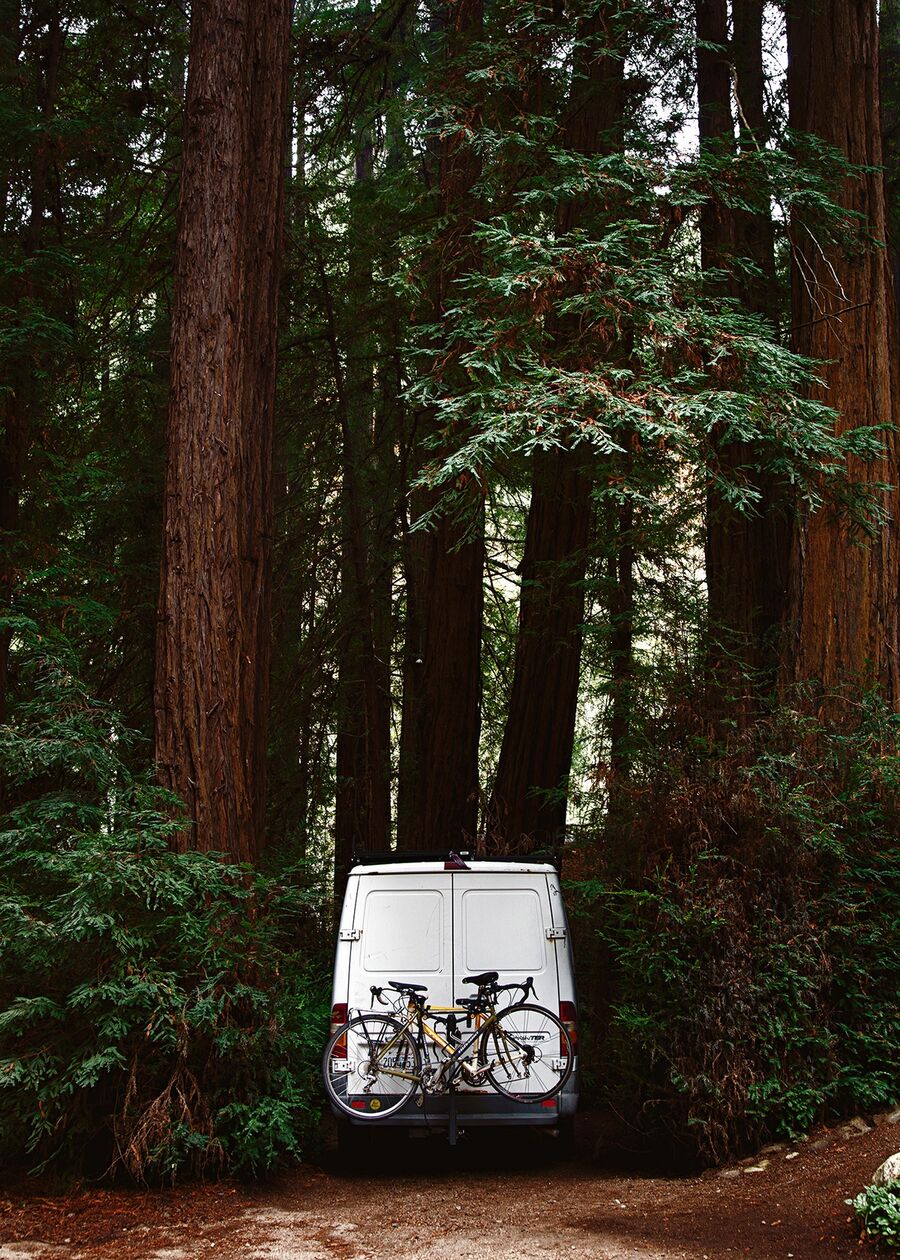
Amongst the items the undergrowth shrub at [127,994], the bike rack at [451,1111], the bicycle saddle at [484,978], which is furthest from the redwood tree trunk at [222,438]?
the bike rack at [451,1111]

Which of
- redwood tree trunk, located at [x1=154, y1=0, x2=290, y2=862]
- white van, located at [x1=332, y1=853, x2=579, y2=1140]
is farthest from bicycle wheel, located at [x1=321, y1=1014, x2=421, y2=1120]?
redwood tree trunk, located at [x1=154, y1=0, x2=290, y2=862]

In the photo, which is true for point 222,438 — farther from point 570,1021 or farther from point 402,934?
point 570,1021

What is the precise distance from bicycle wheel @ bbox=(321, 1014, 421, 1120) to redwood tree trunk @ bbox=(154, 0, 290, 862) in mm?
1684

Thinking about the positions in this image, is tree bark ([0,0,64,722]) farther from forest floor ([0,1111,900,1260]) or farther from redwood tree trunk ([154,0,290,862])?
forest floor ([0,1111,900,1260])

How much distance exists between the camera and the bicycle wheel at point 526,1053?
25.5ft

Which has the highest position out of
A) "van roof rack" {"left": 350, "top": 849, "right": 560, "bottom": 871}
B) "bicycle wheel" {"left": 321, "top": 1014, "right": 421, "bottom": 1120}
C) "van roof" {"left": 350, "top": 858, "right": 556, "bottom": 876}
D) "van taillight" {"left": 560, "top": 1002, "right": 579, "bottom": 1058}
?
"van roof rack" {"left": 350, "top": 849, "right": 560, "bottom": 871}

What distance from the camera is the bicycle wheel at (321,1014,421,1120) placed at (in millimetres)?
7750

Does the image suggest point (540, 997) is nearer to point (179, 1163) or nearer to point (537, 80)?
point (179, 1163)

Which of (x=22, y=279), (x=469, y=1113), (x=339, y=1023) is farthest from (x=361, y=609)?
(x=469, y=1113)

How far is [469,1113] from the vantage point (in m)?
7.77

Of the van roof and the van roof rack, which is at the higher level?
the van roof rack

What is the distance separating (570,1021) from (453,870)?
1233 millimetres

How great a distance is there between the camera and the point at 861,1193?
6.17 meters

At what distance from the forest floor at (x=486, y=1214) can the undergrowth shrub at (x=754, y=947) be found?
12.7 inches
